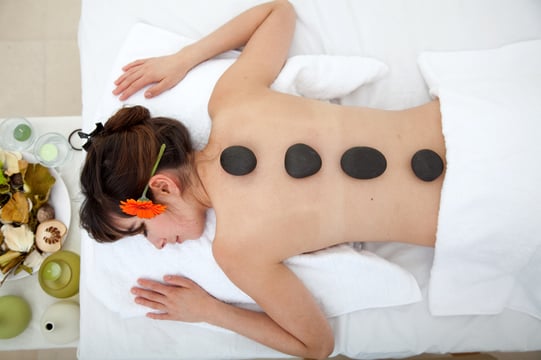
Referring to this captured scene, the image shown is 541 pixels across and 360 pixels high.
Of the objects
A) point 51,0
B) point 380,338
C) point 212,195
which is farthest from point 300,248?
point 51,0

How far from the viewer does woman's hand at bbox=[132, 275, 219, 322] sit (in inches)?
42.3

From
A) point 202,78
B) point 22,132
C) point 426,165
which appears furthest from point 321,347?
point 22,132

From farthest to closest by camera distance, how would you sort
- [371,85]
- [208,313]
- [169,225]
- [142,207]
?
[371,85], [208,313], [169,225], [142,207]

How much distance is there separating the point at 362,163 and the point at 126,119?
55 cm

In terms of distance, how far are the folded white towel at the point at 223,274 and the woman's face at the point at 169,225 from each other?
3.9 inches

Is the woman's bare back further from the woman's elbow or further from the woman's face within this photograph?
the woman's elbow

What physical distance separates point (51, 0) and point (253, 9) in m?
1.12

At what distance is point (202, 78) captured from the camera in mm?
1116

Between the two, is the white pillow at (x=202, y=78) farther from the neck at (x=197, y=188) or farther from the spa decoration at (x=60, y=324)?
the spa decoration at (x=60, y=324)

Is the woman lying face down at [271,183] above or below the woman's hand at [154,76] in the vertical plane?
below

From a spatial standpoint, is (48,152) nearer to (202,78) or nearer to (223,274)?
(202,78)

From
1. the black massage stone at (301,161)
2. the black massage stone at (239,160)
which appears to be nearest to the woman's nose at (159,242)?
the black massage stone at (239,160)

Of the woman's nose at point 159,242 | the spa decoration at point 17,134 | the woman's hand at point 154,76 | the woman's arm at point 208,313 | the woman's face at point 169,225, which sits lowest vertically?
the woman's arm at point 208,313

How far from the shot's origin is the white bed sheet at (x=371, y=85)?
3.66 ft
